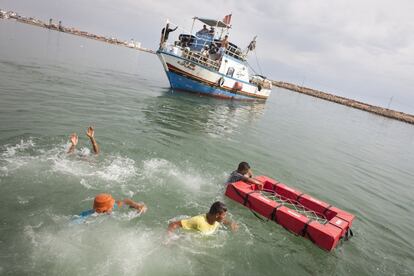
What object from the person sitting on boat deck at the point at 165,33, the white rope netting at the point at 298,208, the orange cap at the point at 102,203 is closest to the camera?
the orange cap at the point at 102,203

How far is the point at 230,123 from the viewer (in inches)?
866

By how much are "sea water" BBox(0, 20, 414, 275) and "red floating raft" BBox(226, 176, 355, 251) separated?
284mm

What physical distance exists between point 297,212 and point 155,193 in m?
4.09

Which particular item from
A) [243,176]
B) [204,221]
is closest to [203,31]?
[243,176]

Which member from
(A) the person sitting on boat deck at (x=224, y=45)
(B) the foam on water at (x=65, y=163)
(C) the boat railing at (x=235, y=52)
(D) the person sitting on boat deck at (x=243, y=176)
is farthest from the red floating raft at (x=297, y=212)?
(C) the boat railing at (x=235, y=52)

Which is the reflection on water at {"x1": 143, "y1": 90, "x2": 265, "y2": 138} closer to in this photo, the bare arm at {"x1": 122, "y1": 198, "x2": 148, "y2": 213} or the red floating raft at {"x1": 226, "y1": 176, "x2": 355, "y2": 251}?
the red floating raft at {"x1": 226, "y1": 176, "x2": 355, "y2": 251}

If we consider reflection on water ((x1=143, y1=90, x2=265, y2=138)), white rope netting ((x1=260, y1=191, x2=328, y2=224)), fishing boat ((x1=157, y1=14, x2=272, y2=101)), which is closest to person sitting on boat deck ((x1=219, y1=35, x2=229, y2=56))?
fishing boat ((x1=157, y1=14, x2=272, y2=101))

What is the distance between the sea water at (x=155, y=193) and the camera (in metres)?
6.23

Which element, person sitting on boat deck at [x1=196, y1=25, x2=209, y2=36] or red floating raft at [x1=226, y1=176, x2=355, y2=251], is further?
person sitting on boat deck at [x1=196, y1=25, x2=209, y2=36]

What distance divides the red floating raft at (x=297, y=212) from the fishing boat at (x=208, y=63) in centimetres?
1998

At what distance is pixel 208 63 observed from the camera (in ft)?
92.8

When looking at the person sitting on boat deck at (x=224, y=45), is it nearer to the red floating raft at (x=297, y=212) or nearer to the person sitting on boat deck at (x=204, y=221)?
the red floating raft at (x=297, y=212)

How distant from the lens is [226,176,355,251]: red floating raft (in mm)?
7618

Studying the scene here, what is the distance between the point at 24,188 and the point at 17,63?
22.5m
